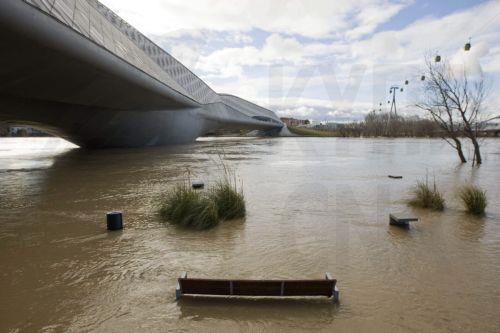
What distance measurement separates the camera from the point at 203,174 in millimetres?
13398

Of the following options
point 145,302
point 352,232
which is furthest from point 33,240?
point 352,232

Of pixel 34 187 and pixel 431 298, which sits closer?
pixel 431 298

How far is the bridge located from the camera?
8180 millimetres

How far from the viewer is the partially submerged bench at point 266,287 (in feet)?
11.1

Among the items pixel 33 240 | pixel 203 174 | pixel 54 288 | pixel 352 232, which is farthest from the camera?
pixel 203 174

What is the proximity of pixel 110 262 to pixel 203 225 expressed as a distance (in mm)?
1823

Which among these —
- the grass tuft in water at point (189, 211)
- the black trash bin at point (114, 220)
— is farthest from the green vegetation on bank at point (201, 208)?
the black trash bin at point (114, 220)

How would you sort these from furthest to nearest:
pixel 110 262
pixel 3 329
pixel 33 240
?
pixel 33 240 → pixel 110 262 → pixel 3 329

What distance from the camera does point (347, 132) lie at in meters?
79.8

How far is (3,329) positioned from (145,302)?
3.66ft

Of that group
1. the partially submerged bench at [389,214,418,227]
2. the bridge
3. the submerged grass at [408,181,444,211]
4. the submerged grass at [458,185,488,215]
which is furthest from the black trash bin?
the submerged grass at [458,185,488,215]

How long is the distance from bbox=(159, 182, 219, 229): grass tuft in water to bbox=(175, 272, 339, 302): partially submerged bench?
2623 mm

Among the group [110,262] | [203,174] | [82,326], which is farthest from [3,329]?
[203,174]

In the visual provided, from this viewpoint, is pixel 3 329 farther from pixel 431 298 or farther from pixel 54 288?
pixel 431 298
